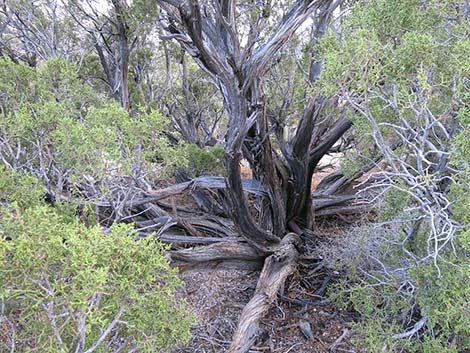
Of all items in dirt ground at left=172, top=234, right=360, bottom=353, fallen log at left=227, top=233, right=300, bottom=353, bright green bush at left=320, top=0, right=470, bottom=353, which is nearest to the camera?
bright green bush at left=320, top=0, right=470, bottom=353

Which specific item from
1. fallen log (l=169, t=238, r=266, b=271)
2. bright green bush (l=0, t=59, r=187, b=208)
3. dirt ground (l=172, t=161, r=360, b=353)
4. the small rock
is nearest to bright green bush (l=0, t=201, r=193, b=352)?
bright green bush (l=0, t=59, r=187, b=208)

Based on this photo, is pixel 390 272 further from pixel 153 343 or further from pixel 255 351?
pixel 153 343

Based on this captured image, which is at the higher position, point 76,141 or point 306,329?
point 76,141

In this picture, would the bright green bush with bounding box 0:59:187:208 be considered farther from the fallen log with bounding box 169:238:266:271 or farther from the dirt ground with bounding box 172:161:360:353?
the dirt ground with bounding box 172:161:360:353

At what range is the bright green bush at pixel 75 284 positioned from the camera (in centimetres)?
109

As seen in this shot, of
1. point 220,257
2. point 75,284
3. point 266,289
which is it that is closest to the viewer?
point 75,284

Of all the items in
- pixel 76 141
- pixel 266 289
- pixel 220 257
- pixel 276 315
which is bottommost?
pixel 276 315

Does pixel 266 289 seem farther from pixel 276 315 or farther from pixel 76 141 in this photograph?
pixel 76 141

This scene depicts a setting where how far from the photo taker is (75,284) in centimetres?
110

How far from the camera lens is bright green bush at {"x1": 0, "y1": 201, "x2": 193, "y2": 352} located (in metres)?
1.09

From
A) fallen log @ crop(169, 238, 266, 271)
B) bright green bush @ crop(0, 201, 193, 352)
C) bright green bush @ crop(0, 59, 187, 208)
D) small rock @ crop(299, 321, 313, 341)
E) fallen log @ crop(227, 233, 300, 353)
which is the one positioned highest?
bright green bush @ crop(0, 59, 187, 208)

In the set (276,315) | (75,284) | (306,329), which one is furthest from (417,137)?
(276,315)

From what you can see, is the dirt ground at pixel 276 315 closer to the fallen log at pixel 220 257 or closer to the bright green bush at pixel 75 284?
the fallen log at pixel 220 257

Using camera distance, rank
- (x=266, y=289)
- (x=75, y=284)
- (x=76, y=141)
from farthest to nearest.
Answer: (x=266, y=289) < (x=76, y=141) < (x=75, y=284)
